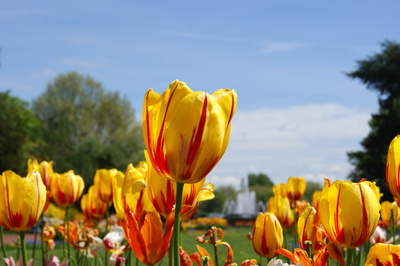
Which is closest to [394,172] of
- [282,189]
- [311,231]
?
[311,231]

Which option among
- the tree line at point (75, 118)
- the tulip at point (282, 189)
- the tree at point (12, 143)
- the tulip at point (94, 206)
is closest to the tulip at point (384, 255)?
the tulip at point (94, 206)

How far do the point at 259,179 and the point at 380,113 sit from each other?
3562cm

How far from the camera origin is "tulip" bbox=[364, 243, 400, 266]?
3.68ft

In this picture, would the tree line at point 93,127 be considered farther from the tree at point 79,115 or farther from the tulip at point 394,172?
the tulip at point 394,172

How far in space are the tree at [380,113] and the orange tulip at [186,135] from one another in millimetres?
26696

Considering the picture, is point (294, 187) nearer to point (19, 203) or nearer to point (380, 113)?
point (19, 203)

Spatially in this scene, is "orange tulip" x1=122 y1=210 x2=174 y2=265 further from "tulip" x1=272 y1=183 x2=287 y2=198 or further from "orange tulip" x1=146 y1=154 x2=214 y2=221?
"tulip" x1=272 y1=183 x2=287 y2=198

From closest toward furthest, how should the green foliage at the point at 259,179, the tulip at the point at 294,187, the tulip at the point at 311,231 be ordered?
the tulip at the point at 311,231, the tulip at the point at 294,187, the green foliage at the point at 259,179

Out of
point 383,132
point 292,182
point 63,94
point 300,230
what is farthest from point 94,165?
point 300,230

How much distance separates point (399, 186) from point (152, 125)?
0.70 meters

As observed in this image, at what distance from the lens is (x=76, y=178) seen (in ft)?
10.0

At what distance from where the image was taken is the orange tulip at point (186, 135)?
1024 mm

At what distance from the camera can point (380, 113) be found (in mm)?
28828

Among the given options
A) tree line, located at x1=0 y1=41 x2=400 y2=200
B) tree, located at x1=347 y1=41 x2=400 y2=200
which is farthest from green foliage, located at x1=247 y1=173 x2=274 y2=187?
tree, located at x1=347 y1=41 x2=400 y2=200
